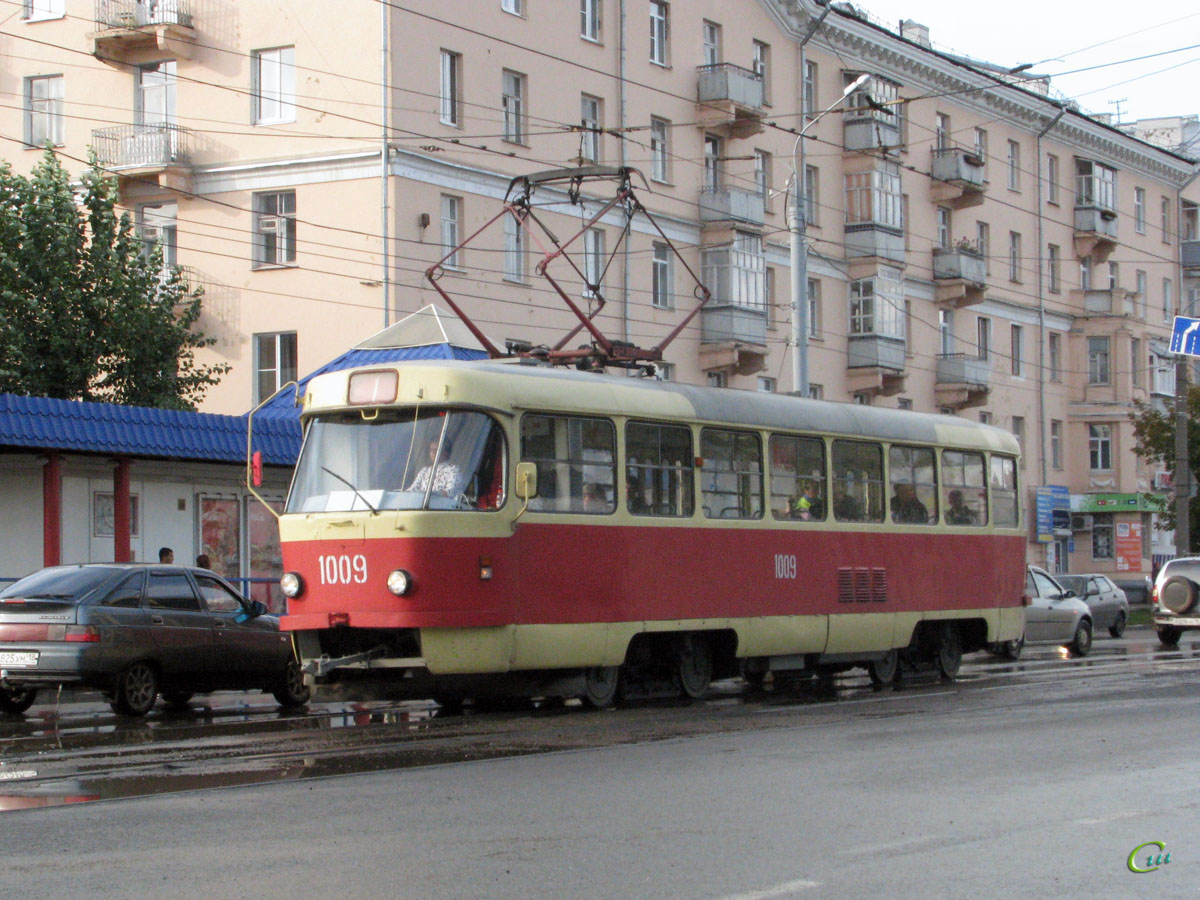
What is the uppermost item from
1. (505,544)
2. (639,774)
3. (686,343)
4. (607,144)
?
(607,144)

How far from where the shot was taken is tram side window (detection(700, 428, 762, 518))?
17.5m

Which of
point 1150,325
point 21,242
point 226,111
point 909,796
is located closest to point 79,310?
point 21,242

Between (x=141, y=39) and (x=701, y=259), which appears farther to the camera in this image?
(x=701, y=259)

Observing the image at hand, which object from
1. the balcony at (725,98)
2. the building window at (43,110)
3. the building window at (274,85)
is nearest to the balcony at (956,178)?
the balcony at (725,98)

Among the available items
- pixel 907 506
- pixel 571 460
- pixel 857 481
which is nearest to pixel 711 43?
pixel 907 506

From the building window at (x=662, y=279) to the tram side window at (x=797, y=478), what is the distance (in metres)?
22.4

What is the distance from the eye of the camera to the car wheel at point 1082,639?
2938cm

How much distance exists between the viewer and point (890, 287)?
49.3 m

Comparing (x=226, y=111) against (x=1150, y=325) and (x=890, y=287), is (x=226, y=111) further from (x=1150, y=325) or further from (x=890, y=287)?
(x=1150, y=325)

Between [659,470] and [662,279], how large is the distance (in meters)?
25.5

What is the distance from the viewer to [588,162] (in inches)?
1486

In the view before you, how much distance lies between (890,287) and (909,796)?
133 ft

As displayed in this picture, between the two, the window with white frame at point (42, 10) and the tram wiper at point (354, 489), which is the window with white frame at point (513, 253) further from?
the tram wiper at point (354, 489)

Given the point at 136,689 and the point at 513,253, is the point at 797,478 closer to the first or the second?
the point at 136,689
